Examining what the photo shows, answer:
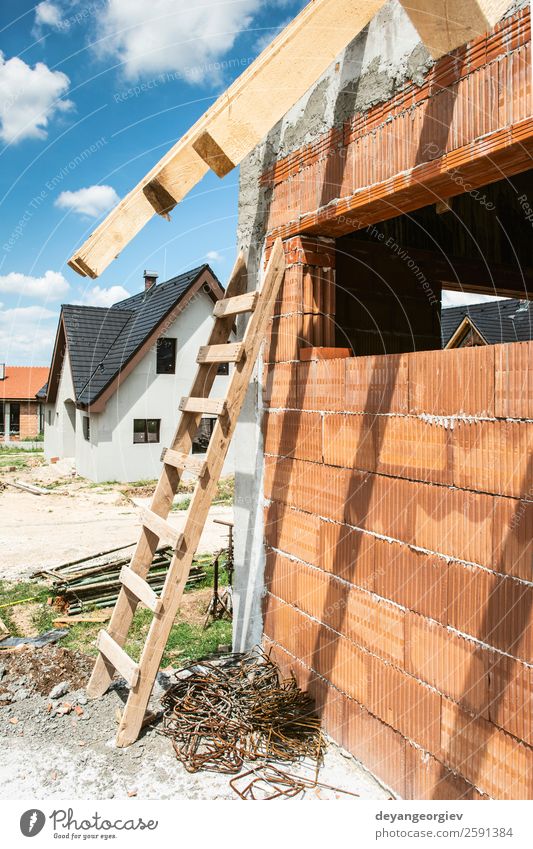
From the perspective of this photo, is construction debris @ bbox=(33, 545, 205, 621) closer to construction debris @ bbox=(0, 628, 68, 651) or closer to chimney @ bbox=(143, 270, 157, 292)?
construction debris @ bbox=(0, 628, 68, 651)

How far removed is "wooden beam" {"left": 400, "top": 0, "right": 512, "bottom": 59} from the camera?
2.50 m

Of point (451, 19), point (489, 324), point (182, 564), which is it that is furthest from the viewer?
point (489, 324)

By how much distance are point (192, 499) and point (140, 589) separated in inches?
28.5

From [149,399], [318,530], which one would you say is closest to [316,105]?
[318,530]

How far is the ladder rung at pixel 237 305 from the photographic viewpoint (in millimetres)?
3873

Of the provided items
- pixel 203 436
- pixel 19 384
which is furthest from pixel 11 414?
pixel 203 436

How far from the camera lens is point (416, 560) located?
2996 millimetres

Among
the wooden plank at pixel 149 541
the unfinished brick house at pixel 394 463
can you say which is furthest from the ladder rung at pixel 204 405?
the unfinished brick house at pixel 394 463

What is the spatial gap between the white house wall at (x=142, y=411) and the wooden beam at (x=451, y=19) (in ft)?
55.2

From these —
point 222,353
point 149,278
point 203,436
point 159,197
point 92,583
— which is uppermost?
point 149,278

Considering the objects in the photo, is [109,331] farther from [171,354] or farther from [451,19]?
[451,19]

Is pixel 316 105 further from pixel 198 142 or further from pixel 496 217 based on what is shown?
pixel 496 217

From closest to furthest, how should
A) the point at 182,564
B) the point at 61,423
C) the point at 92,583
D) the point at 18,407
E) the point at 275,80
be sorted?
the point at 275,80
the point at 182,564
the point at 92,583
the point at 61,423
the point at 18,407

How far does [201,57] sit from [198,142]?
1.60m
